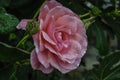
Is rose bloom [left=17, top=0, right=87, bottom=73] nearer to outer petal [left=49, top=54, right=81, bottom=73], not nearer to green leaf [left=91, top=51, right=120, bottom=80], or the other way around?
outer petal [left=49, top=54, right=81, bottom=73]

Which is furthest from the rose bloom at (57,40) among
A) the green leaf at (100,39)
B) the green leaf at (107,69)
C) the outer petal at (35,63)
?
the green leaf at (100,39)

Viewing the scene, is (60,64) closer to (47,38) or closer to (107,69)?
(47,38)

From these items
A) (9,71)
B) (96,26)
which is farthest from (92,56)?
(9,71)

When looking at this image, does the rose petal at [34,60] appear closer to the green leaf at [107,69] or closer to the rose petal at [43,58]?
the rose petal at [43,58]

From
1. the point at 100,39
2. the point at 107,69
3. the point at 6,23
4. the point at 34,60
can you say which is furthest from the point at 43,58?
the point at 100,39

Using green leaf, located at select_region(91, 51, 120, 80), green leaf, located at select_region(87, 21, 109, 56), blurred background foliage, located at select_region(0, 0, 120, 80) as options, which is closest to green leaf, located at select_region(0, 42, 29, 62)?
blurred background foliage, located at select_region(0, 0, 120, 80)
